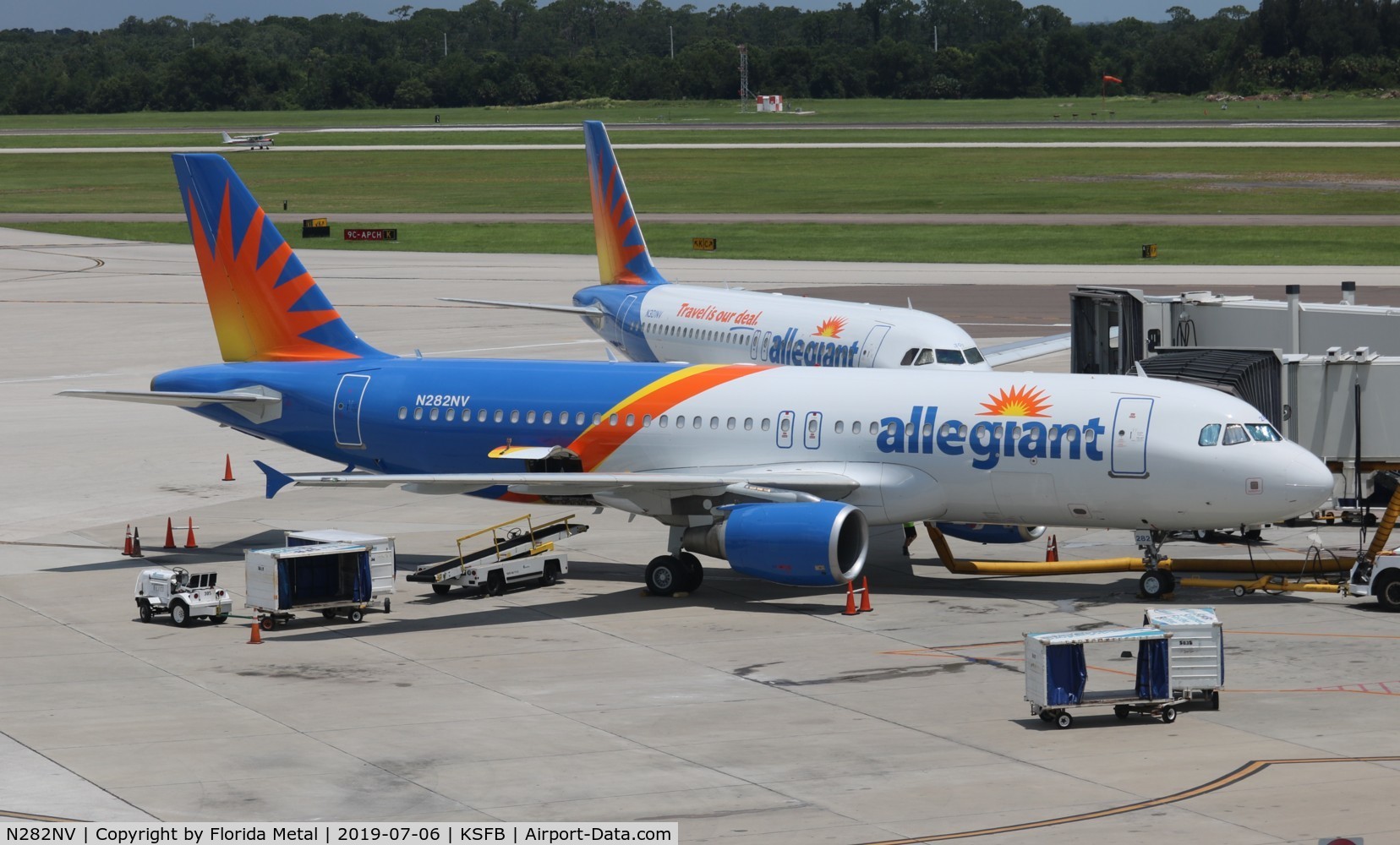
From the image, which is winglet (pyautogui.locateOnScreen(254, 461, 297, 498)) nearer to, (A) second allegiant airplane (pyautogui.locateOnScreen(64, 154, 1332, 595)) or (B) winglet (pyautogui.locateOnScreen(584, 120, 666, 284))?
(A) second allegiant airplane (pyautogui.locateOnScreen(64, 154, 1332, 595))

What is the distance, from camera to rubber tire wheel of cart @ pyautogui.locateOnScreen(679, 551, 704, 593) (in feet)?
107

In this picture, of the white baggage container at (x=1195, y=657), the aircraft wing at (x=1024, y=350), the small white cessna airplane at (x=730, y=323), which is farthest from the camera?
the aircraft wing at (x=1024, y=350)

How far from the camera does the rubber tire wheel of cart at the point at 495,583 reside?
1297 inches

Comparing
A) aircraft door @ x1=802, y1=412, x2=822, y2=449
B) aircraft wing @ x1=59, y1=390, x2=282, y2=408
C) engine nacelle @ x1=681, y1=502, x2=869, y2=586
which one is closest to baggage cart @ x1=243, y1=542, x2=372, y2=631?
engine nacelle @ x1=681, y1=502, x2=869, y2=586

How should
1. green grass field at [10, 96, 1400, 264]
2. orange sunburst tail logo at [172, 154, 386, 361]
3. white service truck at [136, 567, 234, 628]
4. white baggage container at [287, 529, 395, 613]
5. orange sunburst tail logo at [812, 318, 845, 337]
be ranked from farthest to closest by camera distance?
1. green grass field at [10, 96, 1400, 264]
2. orange sunburst tail logo at [812, 318, 845, 337]
3. orange sunburst tail logo at [172, 154, 386, 361]
4. white baggage container at [287, 529, 395, 613]
5. white service truck at [136, 567, 234, 628]

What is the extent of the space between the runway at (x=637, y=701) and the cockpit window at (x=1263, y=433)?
114 inches

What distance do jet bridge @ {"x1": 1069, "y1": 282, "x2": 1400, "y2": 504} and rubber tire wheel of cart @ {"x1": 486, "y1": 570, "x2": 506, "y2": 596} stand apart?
12764mm

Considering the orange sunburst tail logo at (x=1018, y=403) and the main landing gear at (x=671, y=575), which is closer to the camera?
the orange sunburst tail logo at (x=1018, y=403)

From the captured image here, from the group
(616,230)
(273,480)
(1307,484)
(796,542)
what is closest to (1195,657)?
(1307,484)

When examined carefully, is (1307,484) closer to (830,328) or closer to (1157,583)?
(1157,583)

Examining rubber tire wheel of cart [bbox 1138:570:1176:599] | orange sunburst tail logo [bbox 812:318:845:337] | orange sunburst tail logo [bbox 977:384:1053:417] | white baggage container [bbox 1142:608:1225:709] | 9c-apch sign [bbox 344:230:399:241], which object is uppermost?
9c-apch sign [bbox 344:230:399:241]

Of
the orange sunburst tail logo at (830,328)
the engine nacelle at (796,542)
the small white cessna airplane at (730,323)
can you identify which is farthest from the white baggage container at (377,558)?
the orange sunburst tail logo at (830,328)

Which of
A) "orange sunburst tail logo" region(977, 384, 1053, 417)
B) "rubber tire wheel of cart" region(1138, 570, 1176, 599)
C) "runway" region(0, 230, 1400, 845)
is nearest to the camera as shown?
"runway" region(0, 230, 1400, 845)

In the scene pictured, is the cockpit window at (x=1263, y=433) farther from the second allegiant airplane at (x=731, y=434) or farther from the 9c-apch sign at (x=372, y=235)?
the 9c-apch sign at (x=372, y=235)
